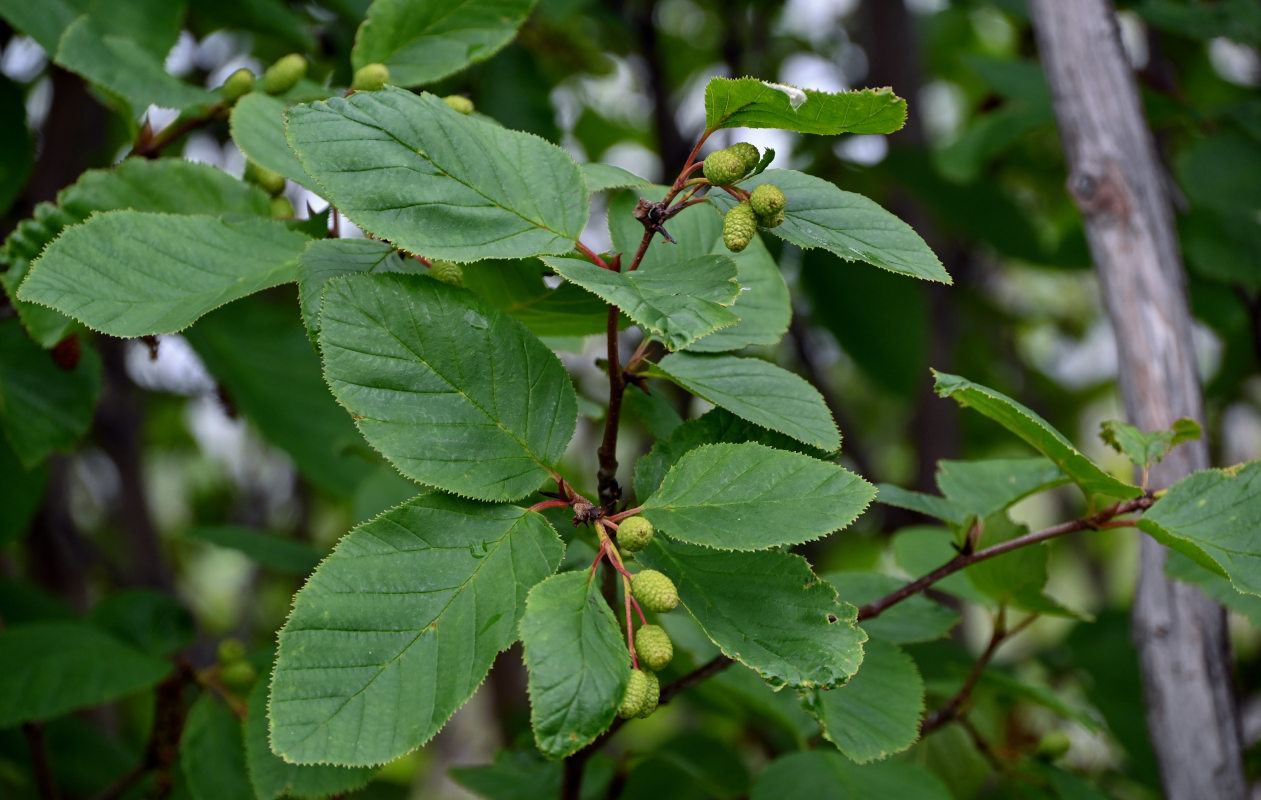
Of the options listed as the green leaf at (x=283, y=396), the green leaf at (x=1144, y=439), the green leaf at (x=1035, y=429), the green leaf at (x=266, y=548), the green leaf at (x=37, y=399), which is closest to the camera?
the green leaf at (x=1035, y=429)

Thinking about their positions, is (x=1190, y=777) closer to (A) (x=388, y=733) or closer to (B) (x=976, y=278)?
(A) (x=388, y=733)

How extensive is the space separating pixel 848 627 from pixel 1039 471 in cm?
34

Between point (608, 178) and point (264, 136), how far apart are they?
0.26m

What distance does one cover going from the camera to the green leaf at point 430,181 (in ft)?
1.60

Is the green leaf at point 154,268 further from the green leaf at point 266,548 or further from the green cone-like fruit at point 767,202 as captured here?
the green leaf at point 266,548

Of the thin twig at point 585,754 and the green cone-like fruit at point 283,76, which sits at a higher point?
the green cone-like fruit at point 283,76

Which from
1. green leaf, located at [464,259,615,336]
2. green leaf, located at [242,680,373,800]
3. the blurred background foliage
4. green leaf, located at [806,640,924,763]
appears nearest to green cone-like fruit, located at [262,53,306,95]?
the blurred background foliage

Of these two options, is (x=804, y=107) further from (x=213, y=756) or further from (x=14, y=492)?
(x=14, y=492)

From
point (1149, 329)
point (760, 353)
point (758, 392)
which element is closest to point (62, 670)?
point (758, 392)

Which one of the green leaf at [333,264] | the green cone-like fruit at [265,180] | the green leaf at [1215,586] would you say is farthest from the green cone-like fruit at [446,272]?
the green leaf at [1215,586]

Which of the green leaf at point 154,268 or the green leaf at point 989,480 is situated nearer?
the green leaf at point 154,268

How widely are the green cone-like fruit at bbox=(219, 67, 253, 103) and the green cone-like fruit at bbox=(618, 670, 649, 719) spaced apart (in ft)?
1.80

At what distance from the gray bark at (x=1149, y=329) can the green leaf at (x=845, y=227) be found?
50 centimetres

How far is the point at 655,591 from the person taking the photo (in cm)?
50
